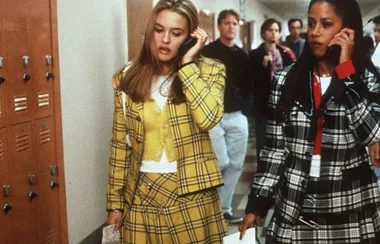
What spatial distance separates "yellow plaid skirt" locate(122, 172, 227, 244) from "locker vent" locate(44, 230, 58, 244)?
1058 mm

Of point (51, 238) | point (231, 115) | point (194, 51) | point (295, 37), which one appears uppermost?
point (295, 37)

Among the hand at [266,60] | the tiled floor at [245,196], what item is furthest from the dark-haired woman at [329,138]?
the hand at [266,60]

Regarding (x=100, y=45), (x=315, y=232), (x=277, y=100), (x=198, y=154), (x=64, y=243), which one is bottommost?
(x=64, y=243)

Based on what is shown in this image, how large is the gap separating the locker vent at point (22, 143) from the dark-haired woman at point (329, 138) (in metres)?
1.25

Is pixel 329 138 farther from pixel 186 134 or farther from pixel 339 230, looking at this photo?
pixel 186 134

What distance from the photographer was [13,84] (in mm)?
2600

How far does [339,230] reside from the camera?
191 cm

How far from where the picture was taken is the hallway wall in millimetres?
3316

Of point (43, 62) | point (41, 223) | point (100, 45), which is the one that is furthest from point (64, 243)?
point (100, 45)

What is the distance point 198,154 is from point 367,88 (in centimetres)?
65

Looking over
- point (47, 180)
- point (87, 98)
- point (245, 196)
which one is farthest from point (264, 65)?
point (47, 180)

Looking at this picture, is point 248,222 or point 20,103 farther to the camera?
point 20,103

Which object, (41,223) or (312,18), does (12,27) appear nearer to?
(41,223)

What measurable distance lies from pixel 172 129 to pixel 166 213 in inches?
12.5
